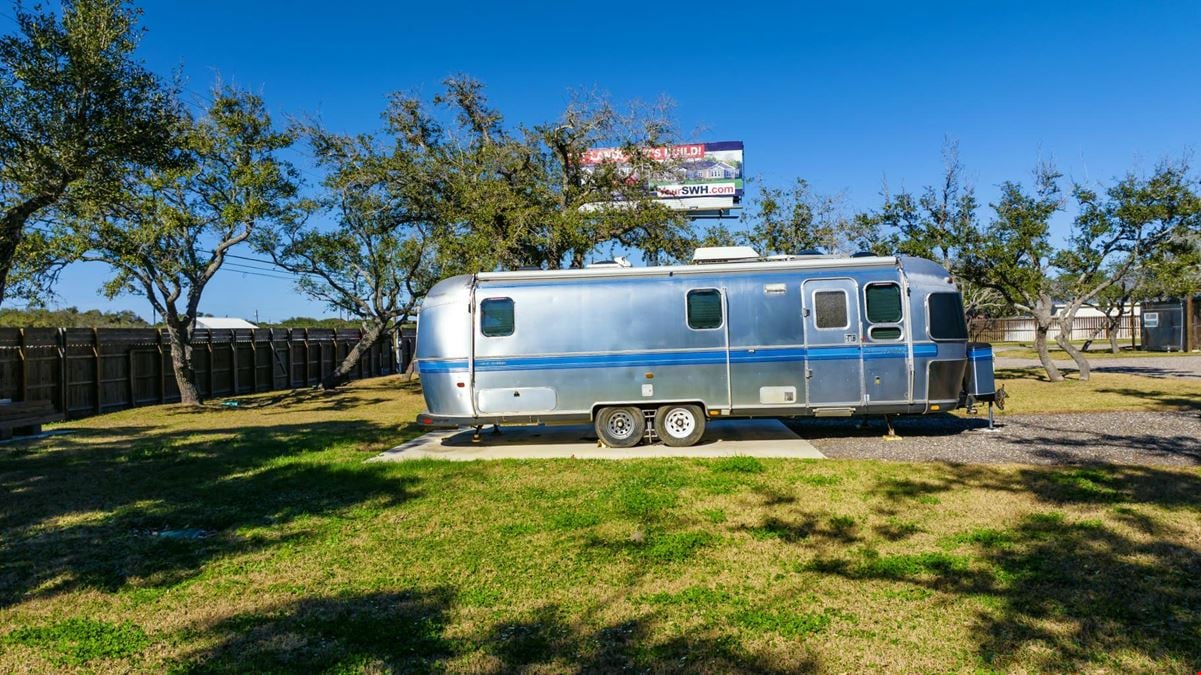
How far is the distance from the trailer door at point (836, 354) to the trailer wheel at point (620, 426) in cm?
235

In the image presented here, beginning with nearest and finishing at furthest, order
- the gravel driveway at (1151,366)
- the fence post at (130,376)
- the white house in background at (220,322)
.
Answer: the fence post at (130,376)
the gravel driveway at (1151,366)
the white house in background at (220,322)

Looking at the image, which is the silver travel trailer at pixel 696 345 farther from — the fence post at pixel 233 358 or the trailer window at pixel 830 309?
the fence post at pixel 233 358

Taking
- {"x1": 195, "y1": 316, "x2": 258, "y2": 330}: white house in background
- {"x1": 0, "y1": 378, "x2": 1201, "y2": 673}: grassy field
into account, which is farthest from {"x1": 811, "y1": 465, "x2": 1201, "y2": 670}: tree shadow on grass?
{"x1": 195, "y1": 316, "x2": 258, "y2": 330}: white house in background

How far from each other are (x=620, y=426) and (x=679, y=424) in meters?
0.82

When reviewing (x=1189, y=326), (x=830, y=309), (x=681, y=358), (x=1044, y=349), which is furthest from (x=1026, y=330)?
(x=681, y=358)

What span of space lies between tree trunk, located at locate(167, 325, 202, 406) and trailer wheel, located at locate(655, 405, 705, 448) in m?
14.1

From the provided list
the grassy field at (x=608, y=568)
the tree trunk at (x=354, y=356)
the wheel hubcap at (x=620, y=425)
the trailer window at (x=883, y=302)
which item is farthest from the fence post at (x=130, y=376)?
the trailer window at (x=883, y=302)

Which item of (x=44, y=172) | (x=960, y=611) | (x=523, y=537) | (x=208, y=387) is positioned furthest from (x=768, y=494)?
(x=208, y=387)

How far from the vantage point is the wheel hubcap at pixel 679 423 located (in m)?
10.5

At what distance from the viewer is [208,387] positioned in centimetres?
2200

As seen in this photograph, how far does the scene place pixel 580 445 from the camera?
10930 mm

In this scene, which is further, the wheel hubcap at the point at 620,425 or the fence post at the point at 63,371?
the fence post at the point at 63,371

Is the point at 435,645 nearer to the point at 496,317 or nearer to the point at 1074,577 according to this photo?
the point at 1074,577

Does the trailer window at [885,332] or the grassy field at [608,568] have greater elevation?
the trailer window at [885,332]
